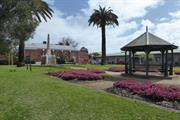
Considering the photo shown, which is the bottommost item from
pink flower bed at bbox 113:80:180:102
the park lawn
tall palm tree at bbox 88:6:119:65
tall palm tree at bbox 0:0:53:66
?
the park lawn

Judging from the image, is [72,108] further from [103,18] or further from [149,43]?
[103,18]

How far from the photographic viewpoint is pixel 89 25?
179 feet

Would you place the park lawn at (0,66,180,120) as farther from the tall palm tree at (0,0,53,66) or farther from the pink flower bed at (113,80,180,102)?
the tall palm tree at (0,0,53,66)

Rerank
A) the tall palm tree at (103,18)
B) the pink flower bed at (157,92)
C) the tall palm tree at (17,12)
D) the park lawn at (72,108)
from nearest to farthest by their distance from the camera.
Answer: the park lawn at (72,108)
the pink flower bed at (157,92)
the tall palm tree at (17,12)
the tall palm tree at (103,18)

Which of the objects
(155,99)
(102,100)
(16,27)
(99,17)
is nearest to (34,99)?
(102,100)

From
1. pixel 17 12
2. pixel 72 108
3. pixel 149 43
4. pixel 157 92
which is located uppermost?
Result: pixel 17 12

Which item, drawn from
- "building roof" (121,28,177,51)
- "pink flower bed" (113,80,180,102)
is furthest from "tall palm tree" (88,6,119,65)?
"pink flower bed" (113,80,180,102)

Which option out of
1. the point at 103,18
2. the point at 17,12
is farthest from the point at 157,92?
the point at 103,18

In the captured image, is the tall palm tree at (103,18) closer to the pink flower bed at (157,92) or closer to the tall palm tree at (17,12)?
the tall palm tree at (17,12)

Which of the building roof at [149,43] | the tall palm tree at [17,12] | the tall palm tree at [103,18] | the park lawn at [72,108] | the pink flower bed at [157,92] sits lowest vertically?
the park lawn at [72,108]

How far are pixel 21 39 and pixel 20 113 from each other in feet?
35.4

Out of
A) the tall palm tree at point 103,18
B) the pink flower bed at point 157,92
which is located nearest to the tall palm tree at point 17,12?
the pink flower bed at point 157,92

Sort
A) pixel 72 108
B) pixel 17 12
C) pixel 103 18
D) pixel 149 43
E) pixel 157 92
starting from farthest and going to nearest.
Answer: pixel 103 18 → pixel 149 43 → pixel 17 12 → pixel 157 92 → pixel 72 108

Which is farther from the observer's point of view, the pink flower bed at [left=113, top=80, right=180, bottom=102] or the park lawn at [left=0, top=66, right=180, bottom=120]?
the pink flower bed at [left=113, top=80, right=180, bottom=102]
